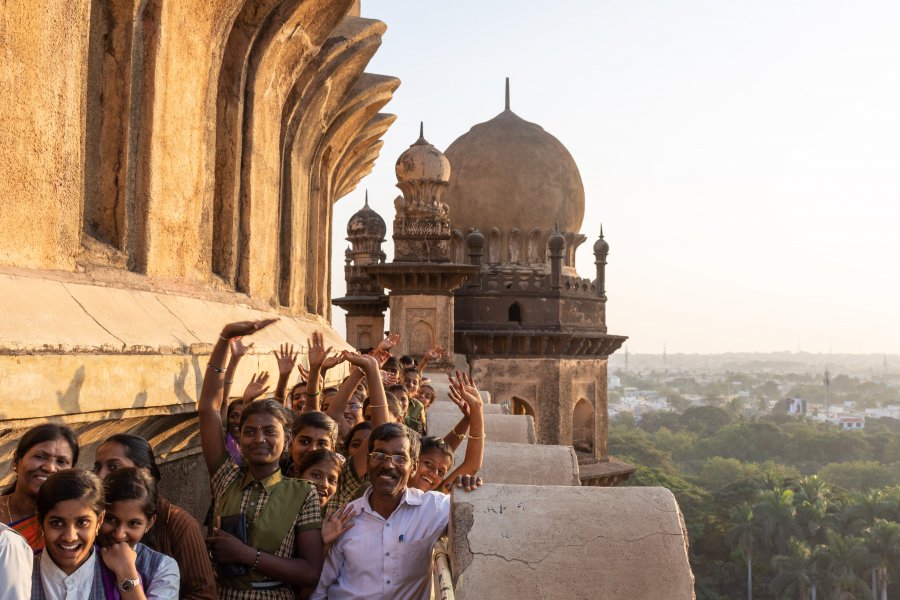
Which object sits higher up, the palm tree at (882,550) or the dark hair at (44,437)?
the dark hair at (44,437)

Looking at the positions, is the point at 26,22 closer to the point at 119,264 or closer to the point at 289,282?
the point at 119,264

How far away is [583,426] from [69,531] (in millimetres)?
25824

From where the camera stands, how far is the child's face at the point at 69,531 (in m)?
2.62

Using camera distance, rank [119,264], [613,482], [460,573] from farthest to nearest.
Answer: [613,482] → [119,264] → [460,573]

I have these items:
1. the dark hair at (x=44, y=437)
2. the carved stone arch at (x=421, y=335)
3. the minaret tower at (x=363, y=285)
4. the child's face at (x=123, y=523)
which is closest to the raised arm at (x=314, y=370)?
the dark hair at (x=44, y=437)

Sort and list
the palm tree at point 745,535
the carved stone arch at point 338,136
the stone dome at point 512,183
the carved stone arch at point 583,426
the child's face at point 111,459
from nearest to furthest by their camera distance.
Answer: the child's face at point 111,459 < the carved stone arch at point 338,136 < the carved stone arch at point 583,426 < the stone dome at point 512,183 < the palm tree at point 745,535

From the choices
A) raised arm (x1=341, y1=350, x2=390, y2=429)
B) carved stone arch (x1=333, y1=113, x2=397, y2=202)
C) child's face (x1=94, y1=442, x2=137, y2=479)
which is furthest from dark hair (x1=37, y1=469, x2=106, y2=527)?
carved stone arch (x1=333, y1=113, x2=397, y2=202)

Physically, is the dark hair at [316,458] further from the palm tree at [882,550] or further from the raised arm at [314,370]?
the palm tree at [882,550]

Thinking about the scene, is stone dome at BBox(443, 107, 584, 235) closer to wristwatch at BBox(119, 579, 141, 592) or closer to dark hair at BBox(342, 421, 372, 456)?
dark hair at BBox(342, 421, 372, 456)

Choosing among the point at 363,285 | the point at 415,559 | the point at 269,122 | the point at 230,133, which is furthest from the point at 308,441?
the point at 363,285

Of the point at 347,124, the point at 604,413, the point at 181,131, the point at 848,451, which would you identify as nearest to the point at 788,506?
the point at 604,413

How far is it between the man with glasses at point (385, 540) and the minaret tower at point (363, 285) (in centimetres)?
2137

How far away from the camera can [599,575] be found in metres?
3.62

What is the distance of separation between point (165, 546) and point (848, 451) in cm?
9139
